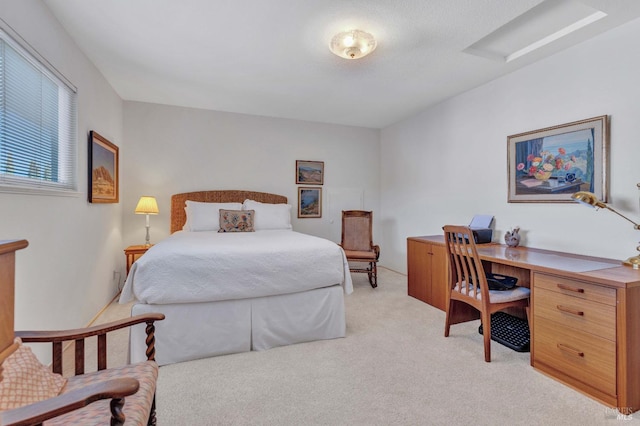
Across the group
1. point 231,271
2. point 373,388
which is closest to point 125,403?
point 231,271

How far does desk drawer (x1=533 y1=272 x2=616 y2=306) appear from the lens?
5.46 ft

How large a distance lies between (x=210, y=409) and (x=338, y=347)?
3.38ft

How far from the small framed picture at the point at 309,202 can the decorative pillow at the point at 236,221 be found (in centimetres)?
117

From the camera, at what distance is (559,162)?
2.60 m

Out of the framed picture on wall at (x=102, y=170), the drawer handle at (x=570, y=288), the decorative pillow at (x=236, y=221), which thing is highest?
the framed picture on wall at (x=102, y=170)

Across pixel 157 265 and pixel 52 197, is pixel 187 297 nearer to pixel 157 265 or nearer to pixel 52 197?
pixel 157 265

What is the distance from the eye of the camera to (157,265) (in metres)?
2.01

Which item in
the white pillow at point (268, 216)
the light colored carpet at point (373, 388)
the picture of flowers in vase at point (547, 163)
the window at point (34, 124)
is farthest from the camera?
the white pillow at point (268, 216)

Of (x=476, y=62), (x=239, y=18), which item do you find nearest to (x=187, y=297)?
(x=239, y=18)

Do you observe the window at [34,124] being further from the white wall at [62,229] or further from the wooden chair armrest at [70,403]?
the wooden chair armrest at [70,403]

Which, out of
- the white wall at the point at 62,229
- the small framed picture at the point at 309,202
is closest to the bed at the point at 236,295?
the white wall at the point at 62,229

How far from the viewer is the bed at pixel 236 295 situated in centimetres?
202

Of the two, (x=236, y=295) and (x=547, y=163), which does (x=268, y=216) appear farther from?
(x=547, y=163)

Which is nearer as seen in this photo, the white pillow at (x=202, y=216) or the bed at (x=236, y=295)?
the bed at (x=236, y=295)
